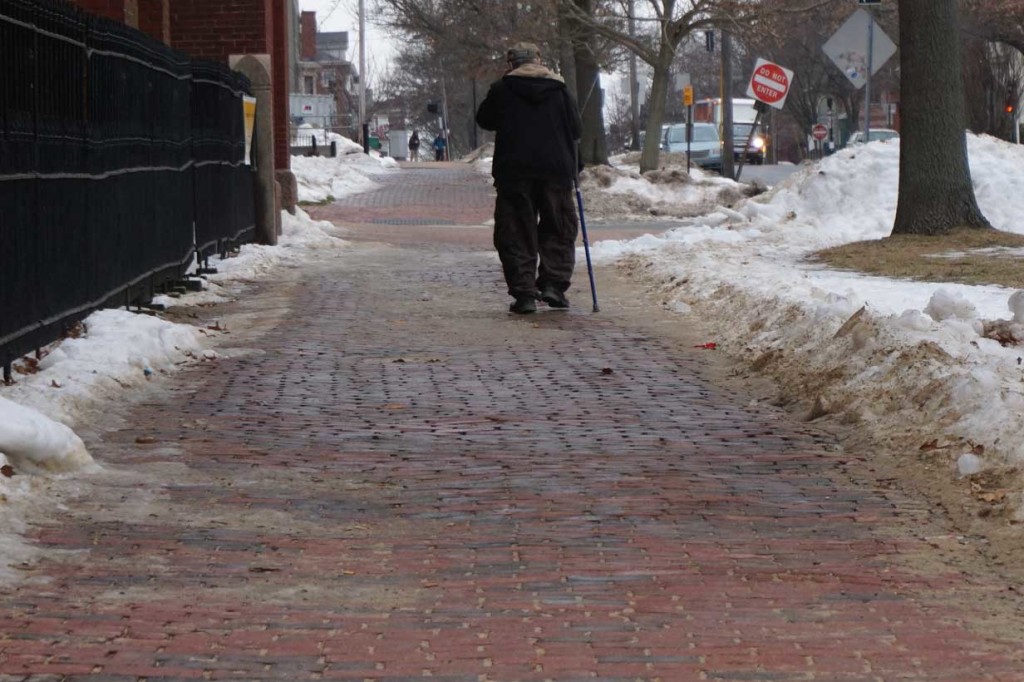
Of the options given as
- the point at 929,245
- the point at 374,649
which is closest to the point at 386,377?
the point at 374,649

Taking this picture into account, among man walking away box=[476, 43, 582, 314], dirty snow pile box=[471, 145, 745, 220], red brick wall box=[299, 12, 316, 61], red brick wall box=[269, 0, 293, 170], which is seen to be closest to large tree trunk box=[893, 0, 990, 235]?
man walking away box=[476, 43, 582, 314]

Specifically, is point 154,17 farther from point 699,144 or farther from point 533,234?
point 699,144

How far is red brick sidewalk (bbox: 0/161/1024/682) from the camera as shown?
14.3 ft

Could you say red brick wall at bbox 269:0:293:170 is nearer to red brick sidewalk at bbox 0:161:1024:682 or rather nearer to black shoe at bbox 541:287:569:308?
black shoe at bbox 541:287:569:308

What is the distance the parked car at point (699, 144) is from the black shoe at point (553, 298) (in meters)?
39.8

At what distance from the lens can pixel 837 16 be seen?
40.1 m

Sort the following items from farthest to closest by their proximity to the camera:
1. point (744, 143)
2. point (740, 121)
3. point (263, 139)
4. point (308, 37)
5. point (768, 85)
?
point (308, 37) < point (740, 121) < point (744, 143) < point (768, 85) < point (263, 139)

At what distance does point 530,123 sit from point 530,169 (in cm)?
35

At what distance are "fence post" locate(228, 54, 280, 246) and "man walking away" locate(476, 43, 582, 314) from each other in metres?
6.52

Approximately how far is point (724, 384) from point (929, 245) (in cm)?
704

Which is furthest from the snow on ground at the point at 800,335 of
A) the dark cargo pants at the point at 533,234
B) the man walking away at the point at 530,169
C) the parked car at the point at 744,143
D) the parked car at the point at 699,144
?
the parked car at the point at 744,143

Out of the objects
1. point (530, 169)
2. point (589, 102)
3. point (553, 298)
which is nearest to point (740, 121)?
point (589, 102)

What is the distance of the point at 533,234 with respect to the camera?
491 inches

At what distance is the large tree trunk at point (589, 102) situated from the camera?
38.0 m
